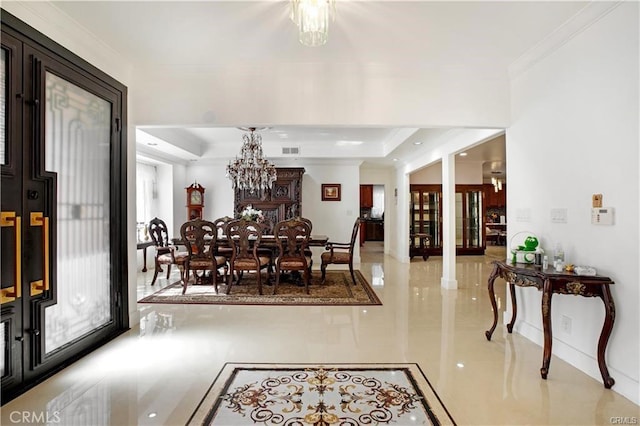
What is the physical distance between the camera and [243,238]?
4715 millimetres

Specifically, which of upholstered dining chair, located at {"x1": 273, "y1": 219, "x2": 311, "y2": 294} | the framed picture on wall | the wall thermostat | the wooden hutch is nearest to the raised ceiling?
the wall thermostat

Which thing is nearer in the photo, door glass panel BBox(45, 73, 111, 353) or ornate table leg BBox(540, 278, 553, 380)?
ornate table leg BBox(540, 278, 553, 380)

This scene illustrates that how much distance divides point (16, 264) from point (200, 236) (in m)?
2.62

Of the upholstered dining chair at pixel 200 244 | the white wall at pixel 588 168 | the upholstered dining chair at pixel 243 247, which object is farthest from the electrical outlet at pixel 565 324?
the upholstered dining chair at pixel 200 244

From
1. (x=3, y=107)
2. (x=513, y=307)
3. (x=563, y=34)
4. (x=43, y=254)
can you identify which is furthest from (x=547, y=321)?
(x=3, y=107)

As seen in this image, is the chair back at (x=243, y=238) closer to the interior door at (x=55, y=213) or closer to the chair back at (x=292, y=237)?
the chair back at (x=292, y=237)

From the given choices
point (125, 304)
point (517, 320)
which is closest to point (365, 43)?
point (517, 320)

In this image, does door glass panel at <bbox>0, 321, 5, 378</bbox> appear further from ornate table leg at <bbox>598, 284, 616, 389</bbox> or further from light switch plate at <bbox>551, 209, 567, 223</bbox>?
light switch plate at <bbox>551, 209, 567, 223</bbox>

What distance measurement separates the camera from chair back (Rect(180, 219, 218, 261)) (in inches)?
184

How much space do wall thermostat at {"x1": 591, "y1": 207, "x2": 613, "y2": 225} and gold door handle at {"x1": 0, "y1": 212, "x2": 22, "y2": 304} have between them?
383 centimetres

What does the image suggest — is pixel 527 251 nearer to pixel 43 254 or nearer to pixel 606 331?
pixel 606 331

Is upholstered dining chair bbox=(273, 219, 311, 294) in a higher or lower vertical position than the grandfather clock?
lower

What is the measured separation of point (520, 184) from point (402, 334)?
Result: 1.84 m

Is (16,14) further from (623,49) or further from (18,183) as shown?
(623,49)
